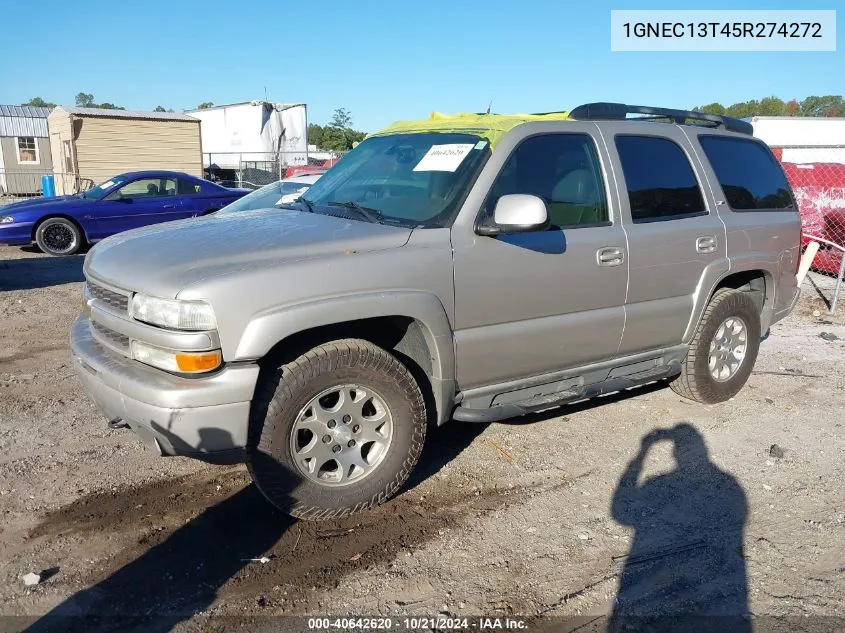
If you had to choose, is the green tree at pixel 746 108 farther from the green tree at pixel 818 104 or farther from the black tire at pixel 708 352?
the black tire at pixel 708 352

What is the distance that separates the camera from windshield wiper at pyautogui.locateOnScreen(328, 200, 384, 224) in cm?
387

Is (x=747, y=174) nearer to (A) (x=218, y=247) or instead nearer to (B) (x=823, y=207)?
(A) (x=218, y=247)

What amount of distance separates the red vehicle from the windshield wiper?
9.16m

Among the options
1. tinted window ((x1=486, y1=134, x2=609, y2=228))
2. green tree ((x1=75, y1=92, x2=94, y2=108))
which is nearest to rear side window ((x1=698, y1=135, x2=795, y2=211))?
tinted window ((x1=486, y1=134, x2=609, y2=228))

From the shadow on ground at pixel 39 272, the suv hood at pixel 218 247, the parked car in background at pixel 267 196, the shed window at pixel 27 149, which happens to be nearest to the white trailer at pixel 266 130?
the shed window at pixel 27 149

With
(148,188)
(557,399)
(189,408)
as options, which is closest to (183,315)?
(189,408)

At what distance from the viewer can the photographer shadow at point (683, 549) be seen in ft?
9.64

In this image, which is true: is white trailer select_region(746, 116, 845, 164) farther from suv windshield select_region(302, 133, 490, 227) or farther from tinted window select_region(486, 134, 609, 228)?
suv windshield select_region(302, 133, 490, 227)

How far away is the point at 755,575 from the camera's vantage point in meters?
3.22

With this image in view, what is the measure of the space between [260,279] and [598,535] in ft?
6.93

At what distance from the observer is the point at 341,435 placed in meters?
3.54

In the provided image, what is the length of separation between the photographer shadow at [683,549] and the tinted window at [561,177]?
1.62 m

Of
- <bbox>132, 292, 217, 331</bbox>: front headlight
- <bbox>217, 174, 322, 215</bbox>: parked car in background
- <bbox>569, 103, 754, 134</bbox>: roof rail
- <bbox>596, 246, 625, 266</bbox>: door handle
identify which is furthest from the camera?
<bbox>217, 174, 322, 215</bbox>: parked car in background

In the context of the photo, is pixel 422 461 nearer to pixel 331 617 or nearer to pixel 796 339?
pixel 331 617
